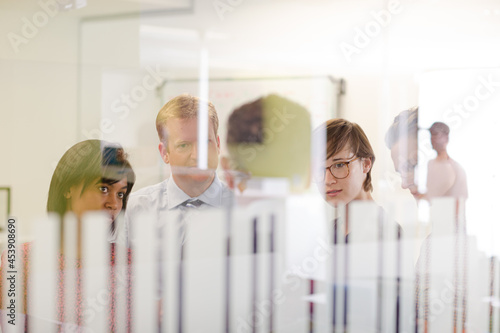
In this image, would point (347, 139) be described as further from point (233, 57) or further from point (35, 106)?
point (35, 106)

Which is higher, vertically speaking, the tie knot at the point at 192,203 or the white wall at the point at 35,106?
the white wall at the point at 35,106

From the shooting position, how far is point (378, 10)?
1.46 m

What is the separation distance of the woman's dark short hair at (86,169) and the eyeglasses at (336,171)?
0.57 m

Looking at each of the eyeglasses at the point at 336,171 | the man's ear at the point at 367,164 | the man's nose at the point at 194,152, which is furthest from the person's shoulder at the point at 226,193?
the man's ear at the point at 367,164

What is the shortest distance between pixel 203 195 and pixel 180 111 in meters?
0.27

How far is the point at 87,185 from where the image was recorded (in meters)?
1.41

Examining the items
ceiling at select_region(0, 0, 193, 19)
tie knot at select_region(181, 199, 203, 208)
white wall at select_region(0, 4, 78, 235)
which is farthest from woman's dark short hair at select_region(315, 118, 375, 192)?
white wall at select_region(0, 4, 78, 235)

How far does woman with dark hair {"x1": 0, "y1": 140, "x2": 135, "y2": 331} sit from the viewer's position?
1.41 m

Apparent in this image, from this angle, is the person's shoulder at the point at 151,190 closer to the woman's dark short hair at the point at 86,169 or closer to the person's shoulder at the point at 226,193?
the woman's dark short hair at the point at 86,169

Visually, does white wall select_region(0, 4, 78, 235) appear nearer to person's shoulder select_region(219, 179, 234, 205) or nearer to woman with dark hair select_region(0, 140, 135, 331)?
woman with dark hair select_region(0, 140, 135, 331)

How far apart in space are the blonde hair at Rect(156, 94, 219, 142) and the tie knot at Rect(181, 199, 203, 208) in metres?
0.20

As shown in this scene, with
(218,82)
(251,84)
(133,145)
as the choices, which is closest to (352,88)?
(251,84)

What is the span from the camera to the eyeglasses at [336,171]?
1.44 metres

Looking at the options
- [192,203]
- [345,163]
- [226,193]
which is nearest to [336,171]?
[345,163]
